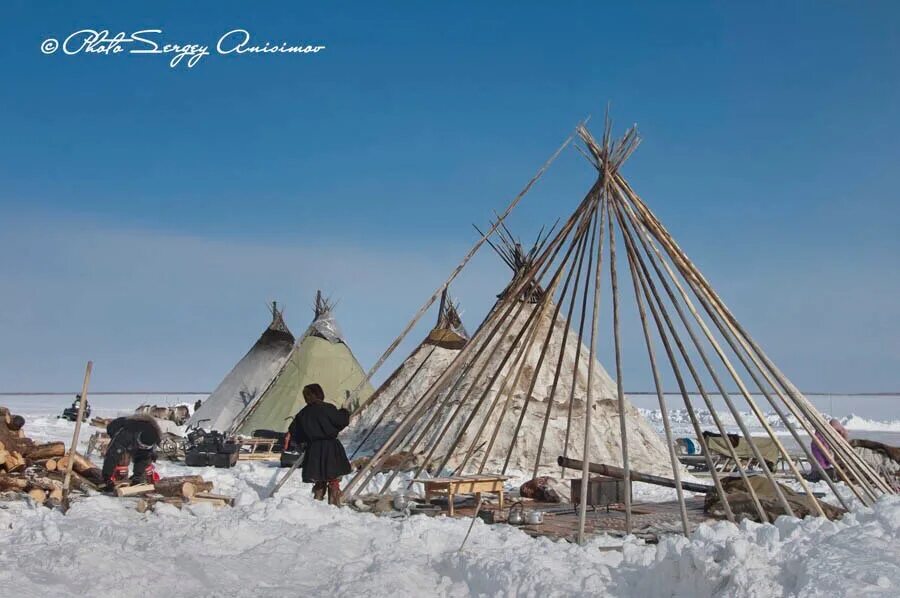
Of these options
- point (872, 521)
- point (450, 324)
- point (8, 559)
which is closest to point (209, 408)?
point (450, 324)

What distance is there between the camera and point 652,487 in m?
10.2

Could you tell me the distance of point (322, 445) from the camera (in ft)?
24.6

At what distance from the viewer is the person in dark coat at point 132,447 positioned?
825 centimetres

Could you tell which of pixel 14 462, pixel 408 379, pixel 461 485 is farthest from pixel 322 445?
pixel 408 379

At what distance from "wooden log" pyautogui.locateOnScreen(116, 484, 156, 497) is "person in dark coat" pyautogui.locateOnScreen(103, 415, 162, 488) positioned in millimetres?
394

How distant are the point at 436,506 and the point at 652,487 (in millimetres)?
3326

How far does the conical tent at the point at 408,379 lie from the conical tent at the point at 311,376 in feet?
4.82

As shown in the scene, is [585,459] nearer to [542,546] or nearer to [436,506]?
[542,546]

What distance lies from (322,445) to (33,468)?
10.7ft

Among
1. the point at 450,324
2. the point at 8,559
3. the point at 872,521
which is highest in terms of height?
the point at 450,324

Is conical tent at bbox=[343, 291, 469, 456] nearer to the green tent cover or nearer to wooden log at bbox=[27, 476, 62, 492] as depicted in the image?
the green tent cover

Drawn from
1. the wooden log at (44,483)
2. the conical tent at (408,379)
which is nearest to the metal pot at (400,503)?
the wooden log at (44,483)

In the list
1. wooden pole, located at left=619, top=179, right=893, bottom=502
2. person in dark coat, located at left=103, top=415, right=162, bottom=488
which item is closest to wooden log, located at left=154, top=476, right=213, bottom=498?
person in dark coat, located at left=103, top=415, right=162, bottom=488

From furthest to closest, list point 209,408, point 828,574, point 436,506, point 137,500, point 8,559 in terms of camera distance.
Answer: point 209,408 → point 436,506 → point 137,500 → point 8,559 → point 828,574
